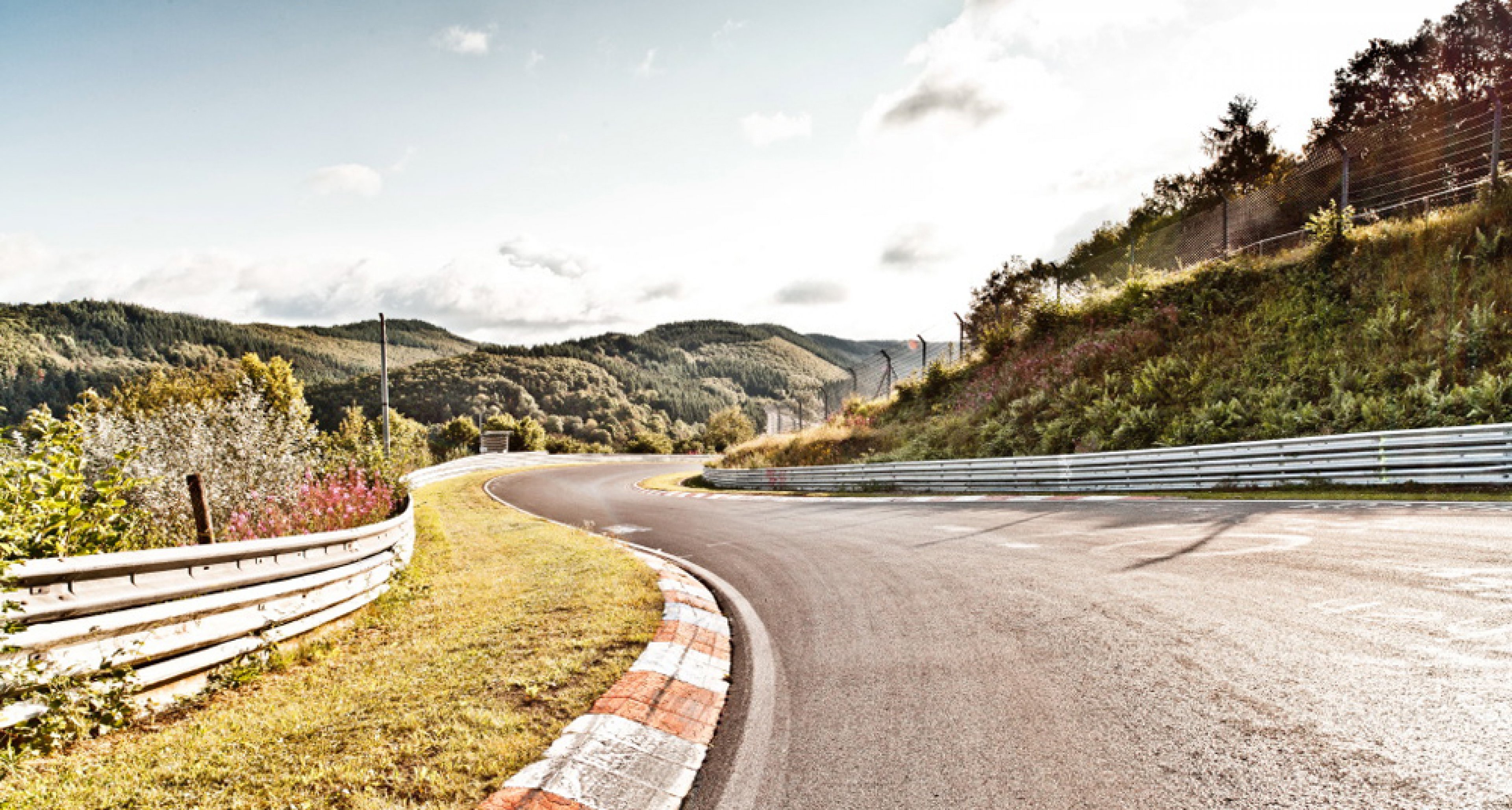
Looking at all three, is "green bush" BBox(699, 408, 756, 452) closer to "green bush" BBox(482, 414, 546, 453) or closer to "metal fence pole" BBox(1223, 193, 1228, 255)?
"green bush" BBox(482, 414, 546, 453)

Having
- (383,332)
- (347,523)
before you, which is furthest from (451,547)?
(383,332)

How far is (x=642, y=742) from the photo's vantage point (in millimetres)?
3314

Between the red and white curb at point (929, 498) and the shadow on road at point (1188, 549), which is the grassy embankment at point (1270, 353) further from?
the shadow on road at point (1188, 549)

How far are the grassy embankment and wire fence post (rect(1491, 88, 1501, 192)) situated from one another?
494mm

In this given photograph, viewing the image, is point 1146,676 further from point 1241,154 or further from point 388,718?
point 1241,154

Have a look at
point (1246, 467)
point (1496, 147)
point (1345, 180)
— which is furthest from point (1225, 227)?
point (1246, 467)

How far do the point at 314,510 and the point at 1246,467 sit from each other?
47.1 ft

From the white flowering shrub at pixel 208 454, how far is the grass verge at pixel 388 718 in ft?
7.07

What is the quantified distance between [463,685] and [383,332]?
27.7m

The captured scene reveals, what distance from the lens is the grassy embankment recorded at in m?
12.5

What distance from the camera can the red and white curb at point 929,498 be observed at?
1243 centimetres

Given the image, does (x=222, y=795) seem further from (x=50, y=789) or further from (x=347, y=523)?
(x=347, y=523)

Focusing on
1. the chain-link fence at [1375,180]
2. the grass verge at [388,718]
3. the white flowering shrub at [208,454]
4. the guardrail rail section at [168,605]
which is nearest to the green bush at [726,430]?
the chain-link fence at [1375,180]

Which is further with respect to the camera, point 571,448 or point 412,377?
point 412,377
